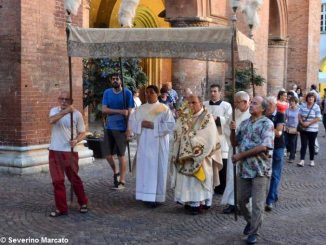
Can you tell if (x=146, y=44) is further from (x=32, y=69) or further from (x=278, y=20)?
(x=278, y=20)

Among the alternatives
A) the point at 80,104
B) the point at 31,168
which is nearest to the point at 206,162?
the point at 31,168

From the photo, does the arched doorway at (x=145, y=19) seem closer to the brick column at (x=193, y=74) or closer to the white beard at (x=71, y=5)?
the brick column at (x=193, y=74)

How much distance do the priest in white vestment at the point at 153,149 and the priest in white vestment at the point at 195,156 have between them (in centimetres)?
40

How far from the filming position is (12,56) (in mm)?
9781

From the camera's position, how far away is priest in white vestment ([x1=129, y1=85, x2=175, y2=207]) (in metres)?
7.75

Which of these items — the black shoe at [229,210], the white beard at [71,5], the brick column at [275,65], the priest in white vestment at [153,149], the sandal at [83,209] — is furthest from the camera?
the brick column at [275,65]

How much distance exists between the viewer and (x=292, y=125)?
12.7m

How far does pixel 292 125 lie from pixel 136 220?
22.1 ft

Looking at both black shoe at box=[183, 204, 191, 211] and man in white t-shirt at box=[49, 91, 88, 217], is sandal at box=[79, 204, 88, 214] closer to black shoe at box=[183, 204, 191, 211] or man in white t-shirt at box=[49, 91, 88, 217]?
man in white t-shirt at box=[49, 91, 88, 217]

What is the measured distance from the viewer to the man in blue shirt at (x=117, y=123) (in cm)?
878

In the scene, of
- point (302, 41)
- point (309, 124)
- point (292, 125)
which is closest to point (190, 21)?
point (292, 125)

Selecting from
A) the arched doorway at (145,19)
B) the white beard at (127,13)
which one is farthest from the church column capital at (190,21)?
the white beard at (127,13)

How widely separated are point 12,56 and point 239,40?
4.73 m

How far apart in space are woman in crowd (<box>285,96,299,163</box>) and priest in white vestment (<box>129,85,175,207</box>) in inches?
217
